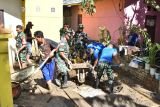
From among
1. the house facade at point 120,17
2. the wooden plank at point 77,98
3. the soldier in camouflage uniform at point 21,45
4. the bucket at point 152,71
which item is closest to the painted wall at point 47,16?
the soldier in camouflage uniform at point 21,45

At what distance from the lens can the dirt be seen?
25.3 ft

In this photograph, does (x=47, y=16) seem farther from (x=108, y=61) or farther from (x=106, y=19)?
(x=108, y=61)

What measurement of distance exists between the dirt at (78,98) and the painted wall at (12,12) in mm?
3653

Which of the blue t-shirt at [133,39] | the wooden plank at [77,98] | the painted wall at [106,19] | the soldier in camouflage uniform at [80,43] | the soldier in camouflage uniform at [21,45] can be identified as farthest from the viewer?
the painted wall at [106,19]

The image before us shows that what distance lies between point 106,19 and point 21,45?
10.1 metres

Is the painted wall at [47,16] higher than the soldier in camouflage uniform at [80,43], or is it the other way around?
the painted wall at [47,16]

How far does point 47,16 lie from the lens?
14.0 meters

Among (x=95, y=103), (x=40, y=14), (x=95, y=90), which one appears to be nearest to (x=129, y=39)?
(x=40, y=14)

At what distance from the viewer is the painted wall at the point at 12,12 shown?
1163cm

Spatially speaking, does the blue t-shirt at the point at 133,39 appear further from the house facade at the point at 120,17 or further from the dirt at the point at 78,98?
the dirt at the point at 78,98

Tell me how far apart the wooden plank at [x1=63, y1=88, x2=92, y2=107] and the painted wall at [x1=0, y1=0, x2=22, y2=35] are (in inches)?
171

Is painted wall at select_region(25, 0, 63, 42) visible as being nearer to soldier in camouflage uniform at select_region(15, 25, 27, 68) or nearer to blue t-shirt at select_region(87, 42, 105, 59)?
soldier in camouflage uniform at select_region(15, 25, 27, 68)

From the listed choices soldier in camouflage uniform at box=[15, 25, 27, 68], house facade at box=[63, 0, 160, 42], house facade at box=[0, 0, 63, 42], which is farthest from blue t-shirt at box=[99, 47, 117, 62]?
house facade at box=[63, 0, 160, 42]

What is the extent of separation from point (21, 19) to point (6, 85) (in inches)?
339
